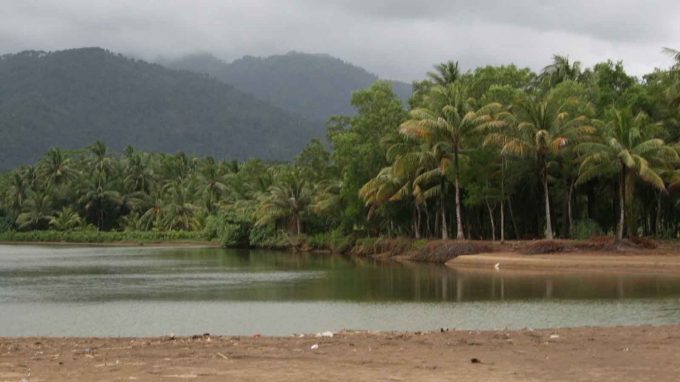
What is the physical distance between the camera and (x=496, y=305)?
87.9 ft

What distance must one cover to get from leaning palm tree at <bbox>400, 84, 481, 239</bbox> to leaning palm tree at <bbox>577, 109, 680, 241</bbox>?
8.24 metres

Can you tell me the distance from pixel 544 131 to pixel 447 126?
21.9 ft

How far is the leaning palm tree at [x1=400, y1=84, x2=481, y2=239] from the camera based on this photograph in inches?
2067

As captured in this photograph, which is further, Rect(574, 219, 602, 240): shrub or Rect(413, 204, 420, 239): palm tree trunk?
Rect(413, 204, 420, 239): palm tree trunk

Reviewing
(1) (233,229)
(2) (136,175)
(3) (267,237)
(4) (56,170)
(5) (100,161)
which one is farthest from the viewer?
(5) (100,161)

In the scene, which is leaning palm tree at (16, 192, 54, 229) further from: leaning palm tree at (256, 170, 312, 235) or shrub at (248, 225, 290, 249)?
leaning palm tree at (256, 170, 312, 235)

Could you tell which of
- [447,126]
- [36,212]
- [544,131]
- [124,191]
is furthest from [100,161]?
[544,131]

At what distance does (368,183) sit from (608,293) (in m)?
30.0

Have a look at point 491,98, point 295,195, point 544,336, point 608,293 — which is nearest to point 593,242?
point 491,98

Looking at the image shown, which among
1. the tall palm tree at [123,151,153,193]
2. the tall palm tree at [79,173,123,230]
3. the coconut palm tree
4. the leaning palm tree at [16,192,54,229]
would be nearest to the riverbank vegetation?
the tall palm tree at [79,173,123,230]

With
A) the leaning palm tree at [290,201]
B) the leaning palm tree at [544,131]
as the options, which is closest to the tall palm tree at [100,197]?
the leaning palm tree at [290,201]

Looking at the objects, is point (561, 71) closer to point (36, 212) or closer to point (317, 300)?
point (317, 300)

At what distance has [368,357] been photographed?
13695 millimetres

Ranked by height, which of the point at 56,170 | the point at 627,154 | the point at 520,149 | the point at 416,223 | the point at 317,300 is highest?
the point at 56,170
